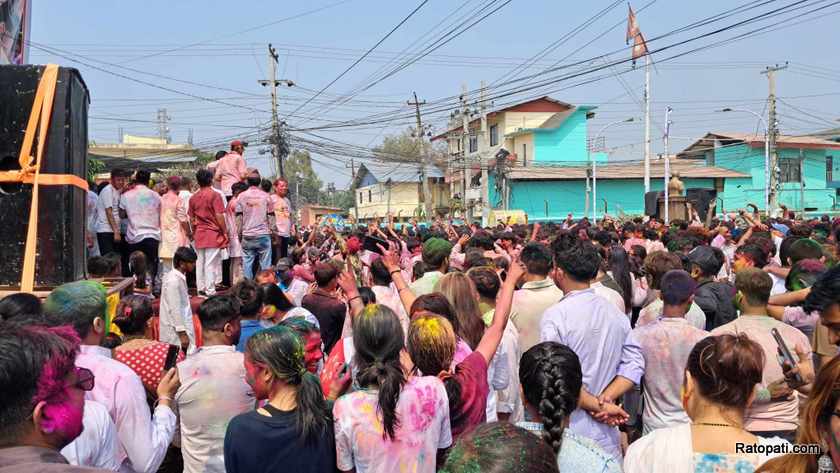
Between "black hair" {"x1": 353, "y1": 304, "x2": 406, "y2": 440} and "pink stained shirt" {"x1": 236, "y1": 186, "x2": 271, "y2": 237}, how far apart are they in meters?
7.35

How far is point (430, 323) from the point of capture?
11.7 feet

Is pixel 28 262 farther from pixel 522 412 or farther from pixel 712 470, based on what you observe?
pixel 712 470

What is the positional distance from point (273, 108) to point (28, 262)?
103 feet

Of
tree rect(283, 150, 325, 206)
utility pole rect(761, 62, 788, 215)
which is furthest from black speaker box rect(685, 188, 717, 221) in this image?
tree rect(283, 150, 325, 206)

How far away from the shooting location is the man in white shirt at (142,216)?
31.4 ft

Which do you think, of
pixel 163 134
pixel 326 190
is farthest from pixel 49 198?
pixel 326 190

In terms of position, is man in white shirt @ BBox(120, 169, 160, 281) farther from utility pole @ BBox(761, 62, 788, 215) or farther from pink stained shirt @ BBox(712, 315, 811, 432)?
utility pole @ BBox(761, 62, 788, 215)

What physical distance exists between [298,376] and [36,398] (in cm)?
133

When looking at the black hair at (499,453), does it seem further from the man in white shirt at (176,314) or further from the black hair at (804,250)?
the black hair at (804,250)

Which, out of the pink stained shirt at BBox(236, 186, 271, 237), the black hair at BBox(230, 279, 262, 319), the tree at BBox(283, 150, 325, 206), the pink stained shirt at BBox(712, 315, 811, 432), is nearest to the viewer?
the pink stained shirt at BBox(712, 315, 811, 432)

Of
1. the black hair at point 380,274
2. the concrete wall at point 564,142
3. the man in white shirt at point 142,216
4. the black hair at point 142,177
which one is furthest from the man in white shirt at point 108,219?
the concrete wall at point 564,142

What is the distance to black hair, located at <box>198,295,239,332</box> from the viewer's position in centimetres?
419

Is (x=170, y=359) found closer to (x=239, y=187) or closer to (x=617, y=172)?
(x=239, y=187)

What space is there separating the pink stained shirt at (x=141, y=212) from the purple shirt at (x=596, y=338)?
6983 millimetres
